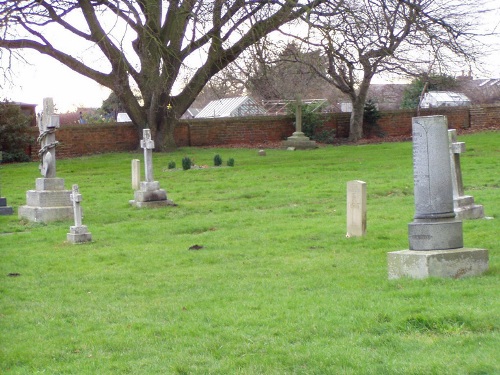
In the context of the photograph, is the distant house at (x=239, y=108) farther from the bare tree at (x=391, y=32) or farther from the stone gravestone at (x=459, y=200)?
the stone gravestone at (x=459, y=200)

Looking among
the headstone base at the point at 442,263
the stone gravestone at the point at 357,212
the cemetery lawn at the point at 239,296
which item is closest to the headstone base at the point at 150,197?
the cemetery lawn at the point at 239,296

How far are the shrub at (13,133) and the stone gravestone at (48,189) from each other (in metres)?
18.2

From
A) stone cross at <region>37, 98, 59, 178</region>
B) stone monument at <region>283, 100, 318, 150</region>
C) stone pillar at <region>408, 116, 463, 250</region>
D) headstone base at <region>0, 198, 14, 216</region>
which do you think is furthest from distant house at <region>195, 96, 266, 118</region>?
stone pillar at <region>408, 116, 463, 250</region>

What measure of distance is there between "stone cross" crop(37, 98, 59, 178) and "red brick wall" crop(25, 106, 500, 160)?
62.1 feet

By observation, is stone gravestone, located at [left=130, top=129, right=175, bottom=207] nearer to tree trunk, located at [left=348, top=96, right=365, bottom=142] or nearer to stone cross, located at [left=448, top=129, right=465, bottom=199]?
stone cross, located at [left=448, top=129, right=465, bottom=199]

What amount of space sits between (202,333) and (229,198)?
12.1 m

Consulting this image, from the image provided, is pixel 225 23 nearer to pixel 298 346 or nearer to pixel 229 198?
pixel 229 198

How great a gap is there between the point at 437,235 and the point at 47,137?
984cm

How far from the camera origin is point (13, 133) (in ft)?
110

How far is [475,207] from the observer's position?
12.9 metres

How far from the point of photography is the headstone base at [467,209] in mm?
12734

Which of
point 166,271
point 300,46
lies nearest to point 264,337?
point 166,271

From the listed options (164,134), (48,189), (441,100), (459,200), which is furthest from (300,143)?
(441,100)

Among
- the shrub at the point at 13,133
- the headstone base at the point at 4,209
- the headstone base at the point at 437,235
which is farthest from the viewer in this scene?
the shrub at the point at 13,133
